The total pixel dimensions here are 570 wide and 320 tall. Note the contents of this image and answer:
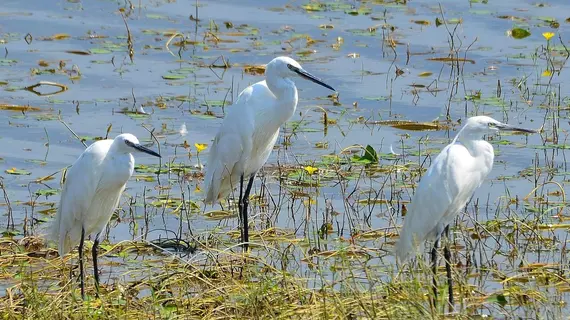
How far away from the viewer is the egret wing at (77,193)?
22.6 ft

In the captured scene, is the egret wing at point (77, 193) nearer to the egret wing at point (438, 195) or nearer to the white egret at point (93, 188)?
the white egret at point (93, 188)

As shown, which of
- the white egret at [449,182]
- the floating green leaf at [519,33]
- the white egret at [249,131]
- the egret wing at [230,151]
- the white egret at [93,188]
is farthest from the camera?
the floating green leaf at [519,33]

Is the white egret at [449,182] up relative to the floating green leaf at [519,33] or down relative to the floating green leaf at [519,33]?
up

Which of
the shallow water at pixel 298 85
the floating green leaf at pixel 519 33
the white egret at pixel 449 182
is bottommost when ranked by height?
the shallow water at pixel 298 85

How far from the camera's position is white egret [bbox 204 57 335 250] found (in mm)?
7867

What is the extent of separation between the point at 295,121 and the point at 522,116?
184cm

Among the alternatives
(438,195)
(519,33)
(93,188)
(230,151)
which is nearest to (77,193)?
(93,188)

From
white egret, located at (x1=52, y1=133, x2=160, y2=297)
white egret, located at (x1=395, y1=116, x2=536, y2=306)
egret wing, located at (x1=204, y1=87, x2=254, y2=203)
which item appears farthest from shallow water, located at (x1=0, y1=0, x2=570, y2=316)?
white egret, located at (x1=52, y1=133, x2=160, y2=297)

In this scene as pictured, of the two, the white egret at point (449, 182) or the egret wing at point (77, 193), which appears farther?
the egret wing at point (77, 193)

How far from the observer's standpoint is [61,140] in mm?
9742

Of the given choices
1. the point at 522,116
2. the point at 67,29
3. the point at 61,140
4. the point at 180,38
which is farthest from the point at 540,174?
the point at 67,29

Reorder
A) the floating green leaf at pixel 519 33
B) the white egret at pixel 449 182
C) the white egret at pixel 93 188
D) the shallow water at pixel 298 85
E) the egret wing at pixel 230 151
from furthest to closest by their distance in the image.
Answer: the floating green leaf at pixel 519 33 → the shallow water at pixel 298 85 → the egret wing at pixel 230 151 → the white egret at pixel 93 188 → the white egret at pixel 449 182

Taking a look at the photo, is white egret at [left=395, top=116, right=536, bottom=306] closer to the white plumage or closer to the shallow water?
the white plumage

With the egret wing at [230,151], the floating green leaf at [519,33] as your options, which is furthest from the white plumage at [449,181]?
the floating green leaf at [519,33]
